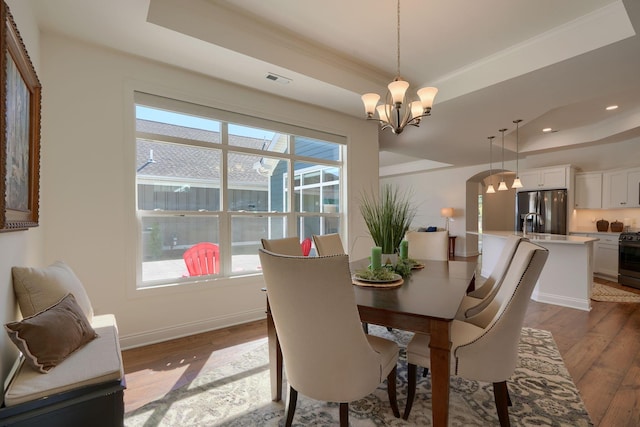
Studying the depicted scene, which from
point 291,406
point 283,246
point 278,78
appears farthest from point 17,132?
point 278,78

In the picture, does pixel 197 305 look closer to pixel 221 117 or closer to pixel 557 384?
pixel 221 117

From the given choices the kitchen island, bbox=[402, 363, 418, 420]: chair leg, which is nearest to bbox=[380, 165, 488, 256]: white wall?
the kitchen island

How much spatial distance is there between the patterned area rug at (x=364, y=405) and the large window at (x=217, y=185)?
1.35m

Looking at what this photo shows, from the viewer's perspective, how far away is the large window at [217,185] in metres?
2.92

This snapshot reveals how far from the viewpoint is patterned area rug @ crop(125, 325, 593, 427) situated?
1708mm

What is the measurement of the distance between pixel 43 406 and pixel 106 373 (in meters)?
0.21

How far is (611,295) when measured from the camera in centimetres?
437

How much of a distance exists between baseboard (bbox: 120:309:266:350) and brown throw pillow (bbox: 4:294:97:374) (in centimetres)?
128

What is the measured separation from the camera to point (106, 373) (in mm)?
1293

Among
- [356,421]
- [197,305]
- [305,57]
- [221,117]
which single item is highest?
[305,57]

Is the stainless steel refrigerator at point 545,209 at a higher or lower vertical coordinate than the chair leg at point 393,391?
higher

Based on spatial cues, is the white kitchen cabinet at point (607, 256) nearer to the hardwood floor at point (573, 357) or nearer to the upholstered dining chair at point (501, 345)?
the hardwood floor at point (573, 357)

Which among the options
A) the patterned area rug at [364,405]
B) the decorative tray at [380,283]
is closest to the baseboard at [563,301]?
the patterned area rug at [364,405]

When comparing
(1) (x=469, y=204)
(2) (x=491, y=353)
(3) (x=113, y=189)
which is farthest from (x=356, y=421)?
(1) (x=469, y=204)
